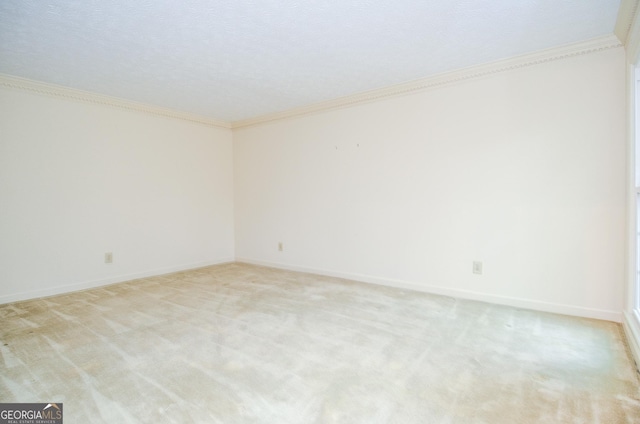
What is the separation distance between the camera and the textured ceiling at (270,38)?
78.3 inches

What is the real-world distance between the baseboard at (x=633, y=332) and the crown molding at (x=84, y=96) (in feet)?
16.5

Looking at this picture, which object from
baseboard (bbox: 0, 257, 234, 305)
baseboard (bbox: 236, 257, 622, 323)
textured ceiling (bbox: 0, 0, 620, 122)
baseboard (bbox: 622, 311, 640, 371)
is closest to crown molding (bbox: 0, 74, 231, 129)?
textured ceiling (bbox: 0, 0, 620, 122)

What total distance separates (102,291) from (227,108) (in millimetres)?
2648

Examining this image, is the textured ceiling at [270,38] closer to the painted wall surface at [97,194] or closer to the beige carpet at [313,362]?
the painted wall surface at [97,194]

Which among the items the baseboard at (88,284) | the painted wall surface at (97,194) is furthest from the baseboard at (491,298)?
the painted wall surface at (97,194)

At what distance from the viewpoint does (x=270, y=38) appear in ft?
7.73

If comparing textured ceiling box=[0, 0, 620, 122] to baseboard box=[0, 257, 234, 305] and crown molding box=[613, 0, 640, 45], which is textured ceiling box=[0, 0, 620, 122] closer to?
crown molding box=[613, 0, 640, 45]

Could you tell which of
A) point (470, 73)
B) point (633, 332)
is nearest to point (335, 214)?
point (470, 73)

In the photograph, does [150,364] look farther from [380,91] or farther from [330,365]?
[380,91]

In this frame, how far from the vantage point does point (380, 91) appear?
3516 millimetres

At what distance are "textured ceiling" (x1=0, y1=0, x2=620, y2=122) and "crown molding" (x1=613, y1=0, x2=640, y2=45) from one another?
4cm

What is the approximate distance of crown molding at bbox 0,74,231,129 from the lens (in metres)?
3.03

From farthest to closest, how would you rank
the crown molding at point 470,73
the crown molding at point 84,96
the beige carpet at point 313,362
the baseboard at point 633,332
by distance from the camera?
1. the crown molding at point 84,96
2. the crown molding at point 470,73
3. the baseboard at point 633,332
4. the beige carpet at point 313,362

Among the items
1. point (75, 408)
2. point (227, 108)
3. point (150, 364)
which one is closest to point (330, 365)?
point (150, 364)
